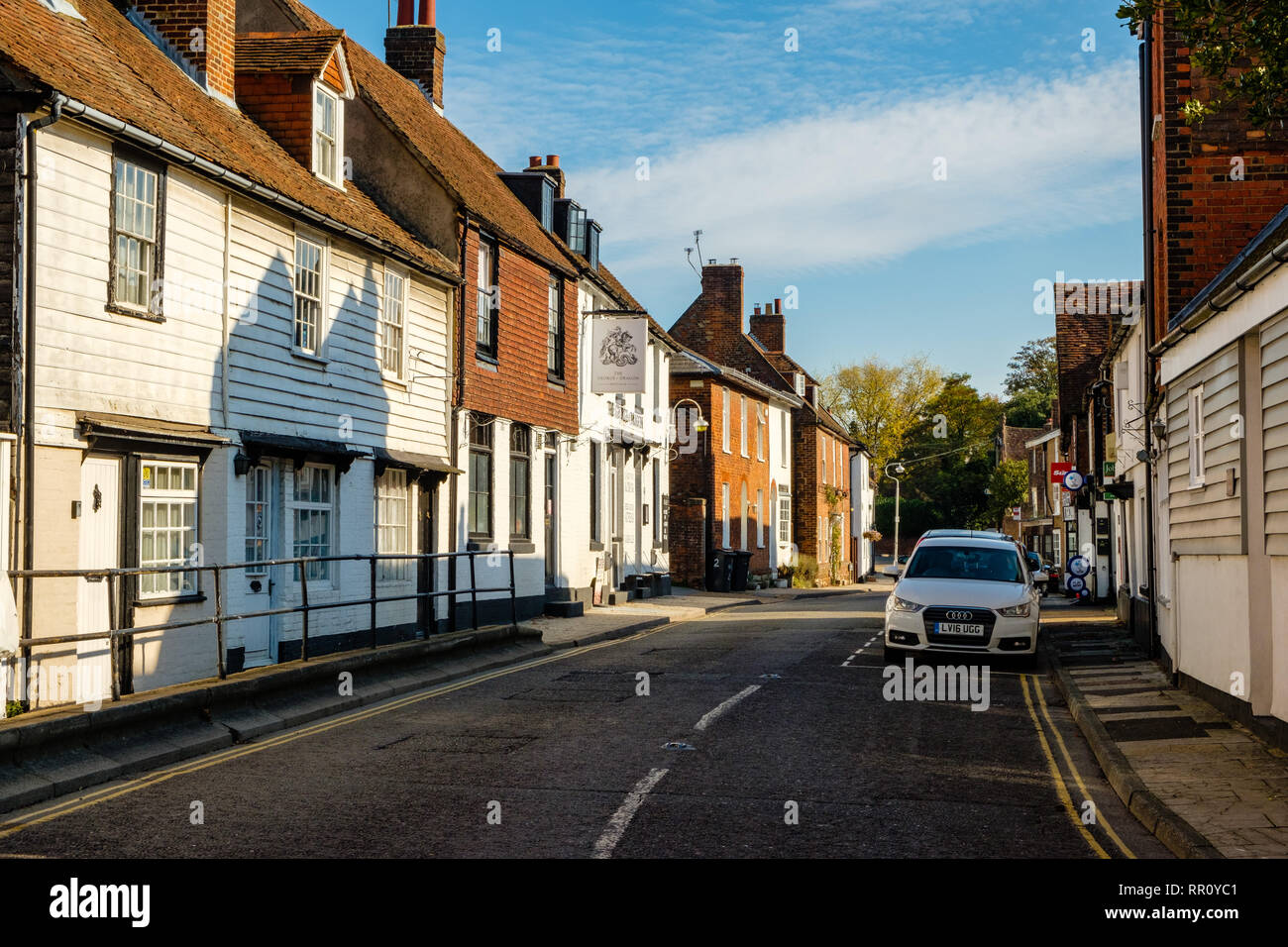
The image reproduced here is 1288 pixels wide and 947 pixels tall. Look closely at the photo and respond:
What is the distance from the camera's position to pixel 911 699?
13672mm

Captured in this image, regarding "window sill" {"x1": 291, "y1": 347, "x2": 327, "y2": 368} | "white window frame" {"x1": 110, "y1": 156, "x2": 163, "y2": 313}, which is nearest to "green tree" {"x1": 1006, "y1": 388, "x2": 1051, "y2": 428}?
"window sill" {"x1": 291, "y1": 347, "x2": 327, "y2": 368}

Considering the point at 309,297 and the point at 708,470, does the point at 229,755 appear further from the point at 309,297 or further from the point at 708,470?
the point at 708,470

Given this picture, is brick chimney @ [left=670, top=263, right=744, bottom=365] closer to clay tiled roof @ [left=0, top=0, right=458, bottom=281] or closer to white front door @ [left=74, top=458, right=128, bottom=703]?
clay tiled roof @ [left=0, top=0, right=458, bottom=281]

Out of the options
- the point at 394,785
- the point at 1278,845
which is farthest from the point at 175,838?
the point at 1278,845

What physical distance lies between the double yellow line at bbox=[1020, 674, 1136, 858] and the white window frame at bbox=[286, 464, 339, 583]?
30.3 feet

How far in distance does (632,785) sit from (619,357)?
18877 mm

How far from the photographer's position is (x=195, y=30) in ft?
55.0

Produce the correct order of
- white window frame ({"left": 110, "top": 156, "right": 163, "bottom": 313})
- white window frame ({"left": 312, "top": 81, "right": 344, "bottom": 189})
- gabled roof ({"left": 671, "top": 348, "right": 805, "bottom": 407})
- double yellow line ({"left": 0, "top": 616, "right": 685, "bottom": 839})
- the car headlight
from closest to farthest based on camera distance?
double yellow line ({"left": 0, "top": 616, "right": 685, "bottom": 839}), white window frame ({"left": 110, "top": 156, "right": 163, "bottom": 313}), the car headlight, white window frame ({"left": 312, "top": 81, "right": 344, "bottom": 189}), gabled roof ({"left": 671, "top": 348, "right": 805, "bottom": 407})

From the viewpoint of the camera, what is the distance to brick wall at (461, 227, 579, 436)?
859 inches

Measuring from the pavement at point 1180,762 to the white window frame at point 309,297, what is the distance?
10.5m

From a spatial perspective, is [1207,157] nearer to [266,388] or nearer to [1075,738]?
[1075,738]

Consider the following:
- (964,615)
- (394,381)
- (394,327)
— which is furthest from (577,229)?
(964,615)

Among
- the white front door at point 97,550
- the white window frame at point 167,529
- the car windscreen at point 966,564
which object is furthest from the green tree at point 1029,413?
the white front door at point 97,550
